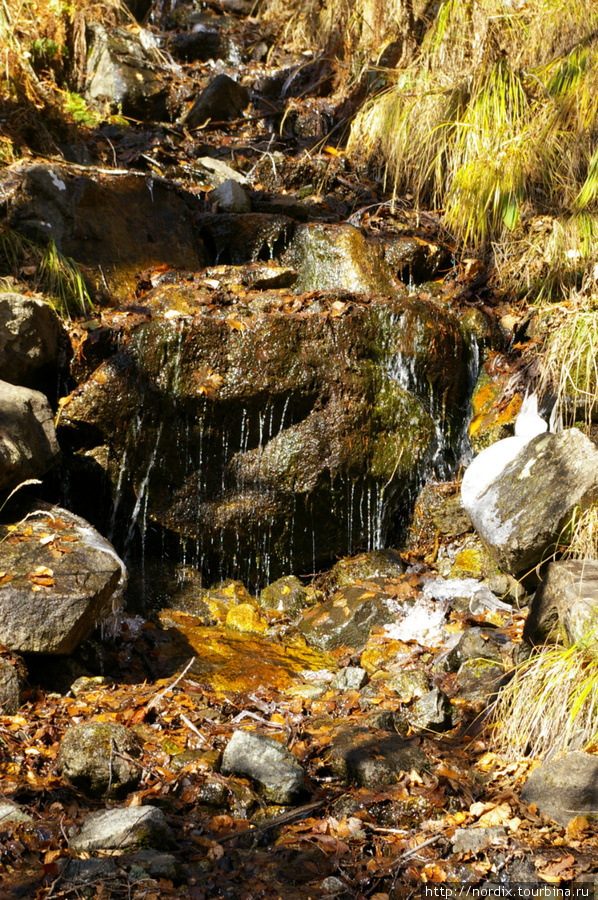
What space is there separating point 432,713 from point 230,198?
20.0ft

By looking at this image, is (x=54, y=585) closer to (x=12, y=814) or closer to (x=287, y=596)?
(x=12, y=814)

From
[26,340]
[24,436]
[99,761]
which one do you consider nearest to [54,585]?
[99,761]

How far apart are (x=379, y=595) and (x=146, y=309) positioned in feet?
10.2

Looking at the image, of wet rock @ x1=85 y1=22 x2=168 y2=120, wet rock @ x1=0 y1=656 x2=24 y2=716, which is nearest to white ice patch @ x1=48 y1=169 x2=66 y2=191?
wet rock @ x1=85 y1=22 x2=168 y2=120

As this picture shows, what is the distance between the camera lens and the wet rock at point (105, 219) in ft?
21.3

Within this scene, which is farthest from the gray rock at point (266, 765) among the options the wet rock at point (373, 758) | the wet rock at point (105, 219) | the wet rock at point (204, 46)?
the wet rock at point (204, 46)

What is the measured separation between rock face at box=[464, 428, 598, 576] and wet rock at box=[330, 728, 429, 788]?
1818 millimetres

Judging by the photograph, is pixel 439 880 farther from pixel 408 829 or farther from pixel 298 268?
pixel 298 268

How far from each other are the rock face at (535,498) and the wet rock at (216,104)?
279 inches

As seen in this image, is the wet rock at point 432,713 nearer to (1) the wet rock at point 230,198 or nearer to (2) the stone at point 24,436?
(2) the stone at point 24,436

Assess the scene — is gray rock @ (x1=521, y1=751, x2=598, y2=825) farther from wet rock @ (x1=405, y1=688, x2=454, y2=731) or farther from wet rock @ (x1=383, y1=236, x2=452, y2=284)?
wet rock @ (x1=383, y1=236, x2=452, y2=284)

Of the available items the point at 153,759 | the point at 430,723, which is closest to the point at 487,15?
the point at 430,723

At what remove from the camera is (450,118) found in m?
7.61

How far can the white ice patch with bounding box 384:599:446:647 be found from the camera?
16.0 ft
